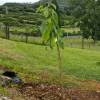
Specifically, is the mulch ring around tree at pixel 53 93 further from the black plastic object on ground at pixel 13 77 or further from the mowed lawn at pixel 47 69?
the mowed lawn at pixel 47 69

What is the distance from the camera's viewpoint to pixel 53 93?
12.5m

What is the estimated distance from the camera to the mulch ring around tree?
469 inches

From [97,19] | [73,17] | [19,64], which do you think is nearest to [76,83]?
[19,64]

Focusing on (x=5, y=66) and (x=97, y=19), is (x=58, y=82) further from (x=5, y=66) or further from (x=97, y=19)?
(x=97, y=19)

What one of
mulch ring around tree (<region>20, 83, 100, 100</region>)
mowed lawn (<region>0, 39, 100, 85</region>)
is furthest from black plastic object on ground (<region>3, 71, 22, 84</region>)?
mowed lawn (<region>0, 39, 100, 85</region>)

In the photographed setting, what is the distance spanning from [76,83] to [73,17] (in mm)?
62700

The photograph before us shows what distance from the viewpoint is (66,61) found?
22.1 m

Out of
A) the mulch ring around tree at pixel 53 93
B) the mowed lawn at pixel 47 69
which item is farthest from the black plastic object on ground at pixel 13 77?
the mowed lawn at pixel 47 69

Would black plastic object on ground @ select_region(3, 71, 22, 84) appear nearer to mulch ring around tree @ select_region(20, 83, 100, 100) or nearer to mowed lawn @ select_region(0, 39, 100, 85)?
mulch ring around tree @ select_region(20, 83, 100, 100)

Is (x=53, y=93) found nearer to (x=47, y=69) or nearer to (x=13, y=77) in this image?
(x=13, y=77)

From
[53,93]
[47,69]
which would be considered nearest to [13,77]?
[53,93]

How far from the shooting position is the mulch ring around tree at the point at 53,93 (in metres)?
11.9

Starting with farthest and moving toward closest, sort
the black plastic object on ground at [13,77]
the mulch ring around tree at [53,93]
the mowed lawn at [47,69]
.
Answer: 1. the mowed lawn at [47,69]
2. the black plastic object on ground at [13,77]
3. the mulch ring around tree at [53,93]

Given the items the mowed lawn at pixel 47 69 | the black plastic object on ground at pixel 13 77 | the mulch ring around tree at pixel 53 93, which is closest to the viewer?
the mulch ring around tree at pixel 53 93
